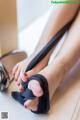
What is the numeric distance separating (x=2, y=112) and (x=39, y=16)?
0.61 metres

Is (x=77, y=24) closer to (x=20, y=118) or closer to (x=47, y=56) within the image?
(x=47, y=56)

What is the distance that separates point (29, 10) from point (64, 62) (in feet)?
1.72

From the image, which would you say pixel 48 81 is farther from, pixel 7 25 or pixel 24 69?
pixel 7 25

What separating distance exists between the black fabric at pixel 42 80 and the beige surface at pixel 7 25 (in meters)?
0.40

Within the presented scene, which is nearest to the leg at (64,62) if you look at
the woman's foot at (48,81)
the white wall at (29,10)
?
the woman's foot at (48,81)

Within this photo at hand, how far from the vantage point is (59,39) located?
0.93 meters

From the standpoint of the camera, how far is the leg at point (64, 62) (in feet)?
2.58

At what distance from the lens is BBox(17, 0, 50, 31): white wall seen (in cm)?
125

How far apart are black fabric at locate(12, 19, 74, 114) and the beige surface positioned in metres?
0.40

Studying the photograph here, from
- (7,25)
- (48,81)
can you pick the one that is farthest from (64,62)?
(7,25)

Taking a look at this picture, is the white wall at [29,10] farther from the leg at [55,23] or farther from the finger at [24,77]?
the finger at [24,77]

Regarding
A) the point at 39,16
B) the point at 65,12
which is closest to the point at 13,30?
the point at 39,16

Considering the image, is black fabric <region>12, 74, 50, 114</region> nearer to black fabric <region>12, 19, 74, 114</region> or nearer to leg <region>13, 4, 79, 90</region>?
black fabric <region>12, 19, 74, 114</region>

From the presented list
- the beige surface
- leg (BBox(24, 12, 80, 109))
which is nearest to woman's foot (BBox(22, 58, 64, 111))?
leg (BBox(24, 12, 80, 109))
